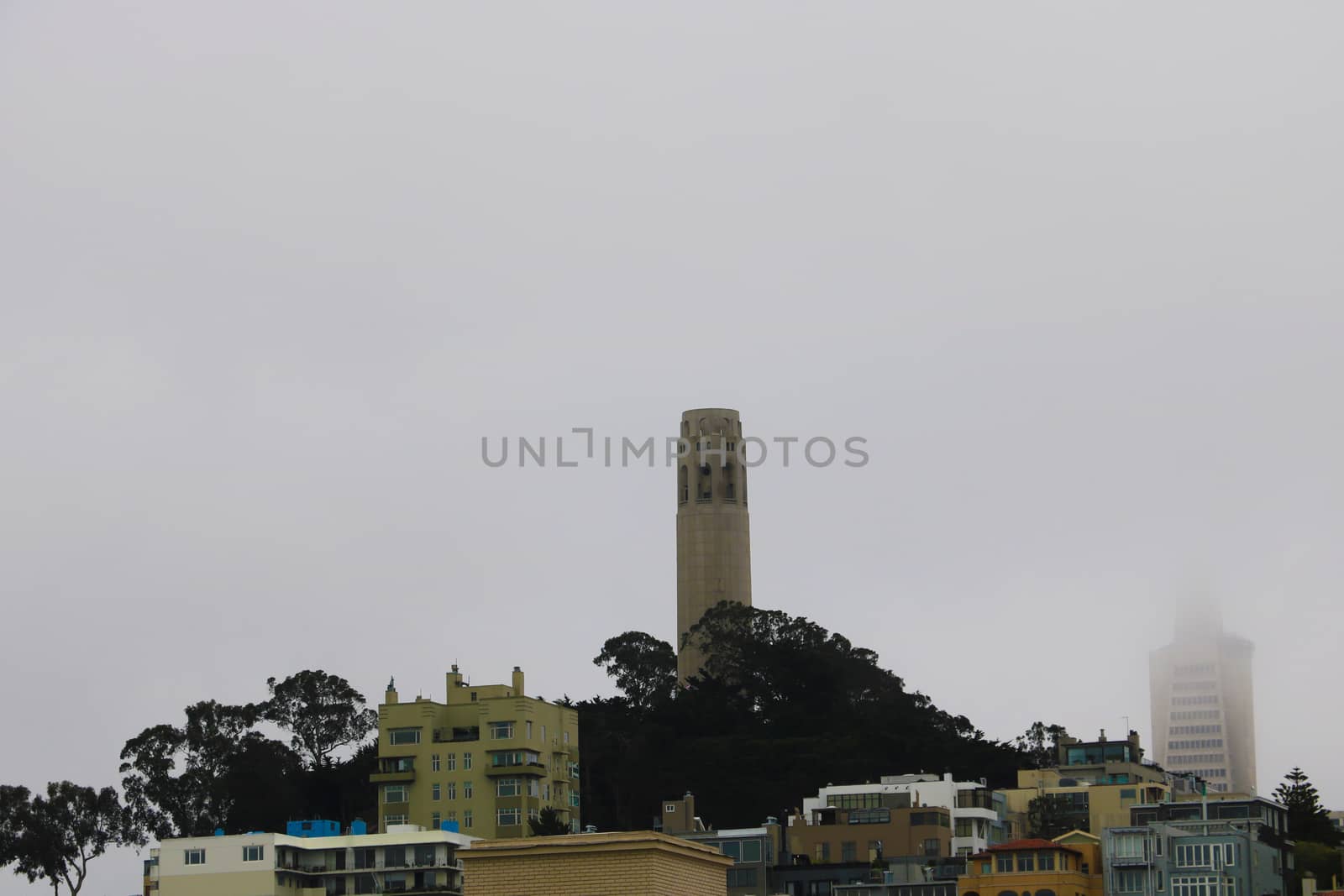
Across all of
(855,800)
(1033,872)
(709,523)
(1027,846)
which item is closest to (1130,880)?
(1033,872)

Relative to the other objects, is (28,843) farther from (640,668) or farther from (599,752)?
(640,668)

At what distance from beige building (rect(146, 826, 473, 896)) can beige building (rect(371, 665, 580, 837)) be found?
11375 mm

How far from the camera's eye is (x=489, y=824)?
108 meters

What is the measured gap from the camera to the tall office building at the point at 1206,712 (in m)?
104

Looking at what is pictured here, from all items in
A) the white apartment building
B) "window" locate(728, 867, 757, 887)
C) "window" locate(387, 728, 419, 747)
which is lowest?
"window" locate(728, 867, 757, 887)

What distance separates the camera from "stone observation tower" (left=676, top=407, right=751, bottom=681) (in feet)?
463

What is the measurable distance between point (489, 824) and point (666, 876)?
7823cm

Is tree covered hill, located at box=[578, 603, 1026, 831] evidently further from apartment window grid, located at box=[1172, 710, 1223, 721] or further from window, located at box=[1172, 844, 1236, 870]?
window, located at box=[1172, 844, 1236, 870]

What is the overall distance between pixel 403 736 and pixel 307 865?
1675 centimetres

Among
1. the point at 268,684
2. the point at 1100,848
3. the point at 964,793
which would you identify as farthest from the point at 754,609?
the point at 1100,848

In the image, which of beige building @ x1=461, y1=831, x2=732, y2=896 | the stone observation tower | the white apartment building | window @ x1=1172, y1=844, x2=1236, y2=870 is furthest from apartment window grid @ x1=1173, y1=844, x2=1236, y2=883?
→ the stone observation tower

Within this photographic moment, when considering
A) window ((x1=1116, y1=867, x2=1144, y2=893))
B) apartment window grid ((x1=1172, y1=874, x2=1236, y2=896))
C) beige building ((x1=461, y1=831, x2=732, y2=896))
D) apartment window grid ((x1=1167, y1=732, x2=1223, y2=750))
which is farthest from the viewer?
apartment window grid ((x1=1167, y1=732, x2=1223, y2=750))

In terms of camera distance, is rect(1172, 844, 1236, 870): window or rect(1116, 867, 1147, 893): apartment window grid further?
rect(1116, 867, 1147, 893): apartment window grid

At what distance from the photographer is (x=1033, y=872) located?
274 ft
